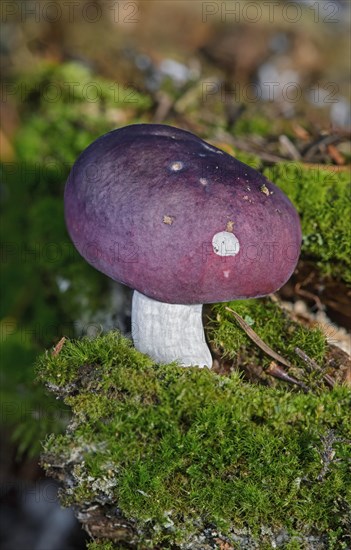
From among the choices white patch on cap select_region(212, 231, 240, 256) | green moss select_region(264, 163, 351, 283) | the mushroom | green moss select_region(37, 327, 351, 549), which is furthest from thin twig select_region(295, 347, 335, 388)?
green moss select_region(264, 163, 351, 283)

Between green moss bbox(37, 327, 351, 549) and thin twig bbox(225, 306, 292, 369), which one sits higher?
thin twig bbox(225, 306, 292, 369)

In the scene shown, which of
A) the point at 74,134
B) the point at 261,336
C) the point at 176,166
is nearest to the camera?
the point at 176,166

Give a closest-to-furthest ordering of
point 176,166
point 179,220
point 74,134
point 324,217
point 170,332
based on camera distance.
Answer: point 179,220, point 176,166, point 170,332, point 324,217, point 74,134

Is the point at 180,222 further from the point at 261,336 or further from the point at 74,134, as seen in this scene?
the point at 74,134

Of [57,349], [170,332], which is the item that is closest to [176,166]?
[170,332]

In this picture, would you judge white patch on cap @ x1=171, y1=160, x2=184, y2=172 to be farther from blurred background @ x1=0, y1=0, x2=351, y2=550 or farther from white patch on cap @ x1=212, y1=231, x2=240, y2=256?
blurred background @ x1=0, y1=0, x2=351, y2=550

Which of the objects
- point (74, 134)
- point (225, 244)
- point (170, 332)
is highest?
point (74, 134)

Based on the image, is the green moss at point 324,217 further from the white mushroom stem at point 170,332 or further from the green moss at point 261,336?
the white mushroom stem at point 170,332
